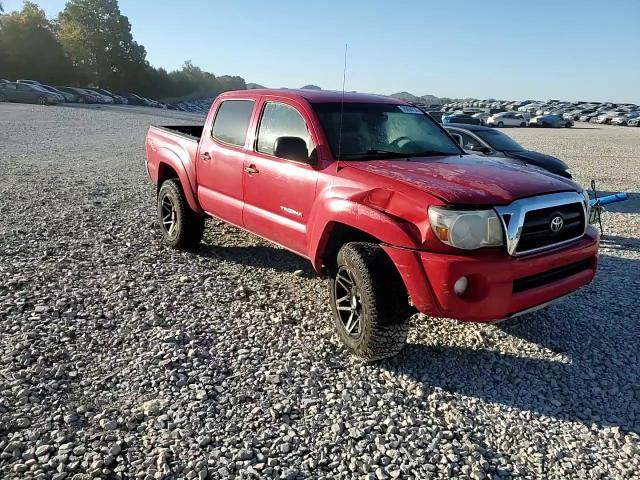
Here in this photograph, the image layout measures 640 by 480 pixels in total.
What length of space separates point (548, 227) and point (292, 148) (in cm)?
192

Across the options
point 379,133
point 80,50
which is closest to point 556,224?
point 379,133

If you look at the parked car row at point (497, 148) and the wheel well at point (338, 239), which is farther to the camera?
the parked car row at point (497, 148)

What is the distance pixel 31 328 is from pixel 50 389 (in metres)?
0.95

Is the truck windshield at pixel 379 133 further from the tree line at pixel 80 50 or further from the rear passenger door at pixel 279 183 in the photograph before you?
the tree line at pixel 80 50

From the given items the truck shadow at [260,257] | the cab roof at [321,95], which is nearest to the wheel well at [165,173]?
the truck shadow at [260,257]

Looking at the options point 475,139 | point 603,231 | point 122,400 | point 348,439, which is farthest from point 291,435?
point 475,139

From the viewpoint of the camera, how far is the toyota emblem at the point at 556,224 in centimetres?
350

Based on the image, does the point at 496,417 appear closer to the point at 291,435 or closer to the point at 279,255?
the point at 291,435

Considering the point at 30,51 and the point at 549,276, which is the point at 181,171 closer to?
the point at 549,276

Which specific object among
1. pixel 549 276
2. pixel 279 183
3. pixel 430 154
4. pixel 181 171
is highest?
pixel 430 154

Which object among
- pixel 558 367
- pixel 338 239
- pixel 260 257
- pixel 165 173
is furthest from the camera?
pixel 165 173

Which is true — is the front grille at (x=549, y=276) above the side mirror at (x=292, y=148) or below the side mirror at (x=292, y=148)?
below

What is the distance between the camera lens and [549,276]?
3.54 meters

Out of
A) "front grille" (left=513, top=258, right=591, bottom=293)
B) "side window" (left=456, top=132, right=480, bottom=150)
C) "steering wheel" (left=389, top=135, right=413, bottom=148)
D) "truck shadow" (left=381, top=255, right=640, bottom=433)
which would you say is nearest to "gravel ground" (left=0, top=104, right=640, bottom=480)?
"truck shadow" (left=381, top=255, right=640, bottom=433)
